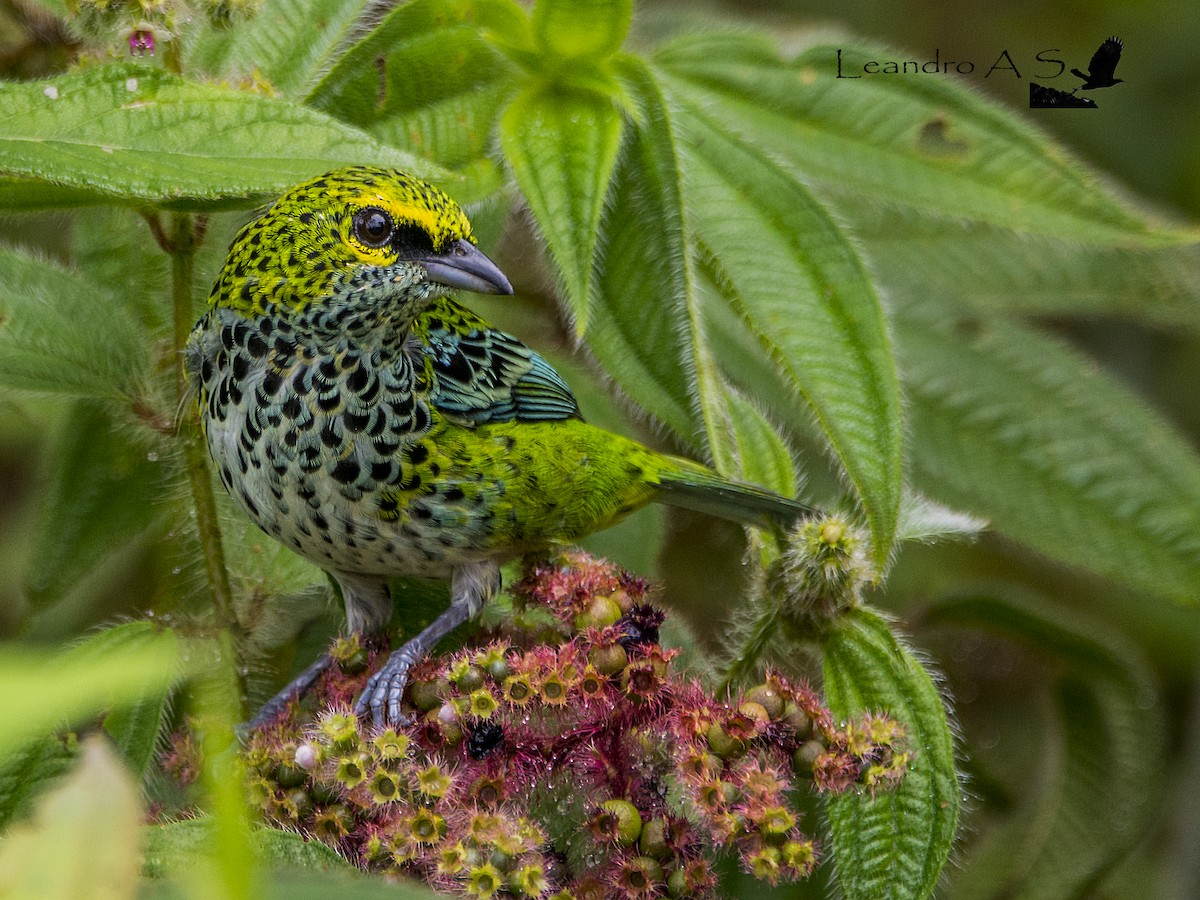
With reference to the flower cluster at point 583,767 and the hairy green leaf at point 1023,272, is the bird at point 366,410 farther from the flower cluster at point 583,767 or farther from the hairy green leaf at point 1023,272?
the hairy green leaf at point 1023,272

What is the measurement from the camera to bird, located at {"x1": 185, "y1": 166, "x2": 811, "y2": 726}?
2.56 m

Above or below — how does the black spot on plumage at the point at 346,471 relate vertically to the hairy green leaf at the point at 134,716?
above

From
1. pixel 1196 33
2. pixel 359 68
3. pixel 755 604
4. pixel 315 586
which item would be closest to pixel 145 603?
pixel 315 586

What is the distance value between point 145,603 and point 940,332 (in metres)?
2.67

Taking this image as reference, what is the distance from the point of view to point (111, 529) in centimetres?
299

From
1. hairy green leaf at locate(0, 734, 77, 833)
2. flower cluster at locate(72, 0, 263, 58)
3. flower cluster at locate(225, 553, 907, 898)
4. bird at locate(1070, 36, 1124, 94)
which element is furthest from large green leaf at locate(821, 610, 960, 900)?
bird at locate(1070, 36, 1124, 94)

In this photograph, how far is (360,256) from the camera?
2607mm

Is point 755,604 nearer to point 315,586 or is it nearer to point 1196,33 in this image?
point 315,586

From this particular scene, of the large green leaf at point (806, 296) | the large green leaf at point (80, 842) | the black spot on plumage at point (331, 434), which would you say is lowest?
the black spot on plumage at point (331, 434)

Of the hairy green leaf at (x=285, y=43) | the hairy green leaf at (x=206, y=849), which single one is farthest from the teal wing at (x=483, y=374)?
the hairy green leaf at (x=206, y=849)

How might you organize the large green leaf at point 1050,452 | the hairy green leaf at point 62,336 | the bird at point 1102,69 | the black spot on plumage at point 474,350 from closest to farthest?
the hairy green leaf at point 62,336, the black spot on plumage at point 474,350, the large green leaf at point 1050,452, the bird at point 1102,69

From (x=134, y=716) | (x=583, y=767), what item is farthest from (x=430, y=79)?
(x=583, y=767)

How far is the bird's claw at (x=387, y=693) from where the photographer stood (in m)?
2.29

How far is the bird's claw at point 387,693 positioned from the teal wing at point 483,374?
1.90 feet
